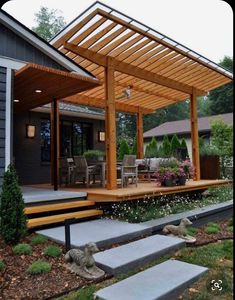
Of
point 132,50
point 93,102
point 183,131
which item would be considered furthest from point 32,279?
point 183,131

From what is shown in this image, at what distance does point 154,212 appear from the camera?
6.30 meters

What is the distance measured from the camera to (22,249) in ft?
13.7

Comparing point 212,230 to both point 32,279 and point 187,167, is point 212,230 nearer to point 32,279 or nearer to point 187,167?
point 32,279

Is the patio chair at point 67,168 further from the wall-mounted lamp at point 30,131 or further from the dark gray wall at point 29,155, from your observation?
the wall-mounted lamp at point 30,131

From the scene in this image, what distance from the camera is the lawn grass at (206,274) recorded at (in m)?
3.07

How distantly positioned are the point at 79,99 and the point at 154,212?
501 centimetres

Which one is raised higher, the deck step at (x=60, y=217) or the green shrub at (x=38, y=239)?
the deck step at (x=60, y=217)

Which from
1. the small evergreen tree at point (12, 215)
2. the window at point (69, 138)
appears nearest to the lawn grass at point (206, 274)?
the small evergreen tree at point (12, 215)

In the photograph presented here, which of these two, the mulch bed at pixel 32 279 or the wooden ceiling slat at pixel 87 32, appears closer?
the mulch bed at pixel 32 279

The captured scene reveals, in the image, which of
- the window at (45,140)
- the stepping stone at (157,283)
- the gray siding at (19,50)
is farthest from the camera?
the window at (45,140)

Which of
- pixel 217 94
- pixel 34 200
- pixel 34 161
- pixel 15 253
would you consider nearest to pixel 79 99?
pixel 34 161

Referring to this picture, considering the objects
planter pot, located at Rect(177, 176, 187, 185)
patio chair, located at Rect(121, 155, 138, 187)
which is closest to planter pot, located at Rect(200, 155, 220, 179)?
planter pot, located at Rect(177, 176, 187, 185)

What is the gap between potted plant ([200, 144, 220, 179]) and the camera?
416 inches

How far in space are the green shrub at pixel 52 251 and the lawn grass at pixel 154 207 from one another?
1.97 meters
